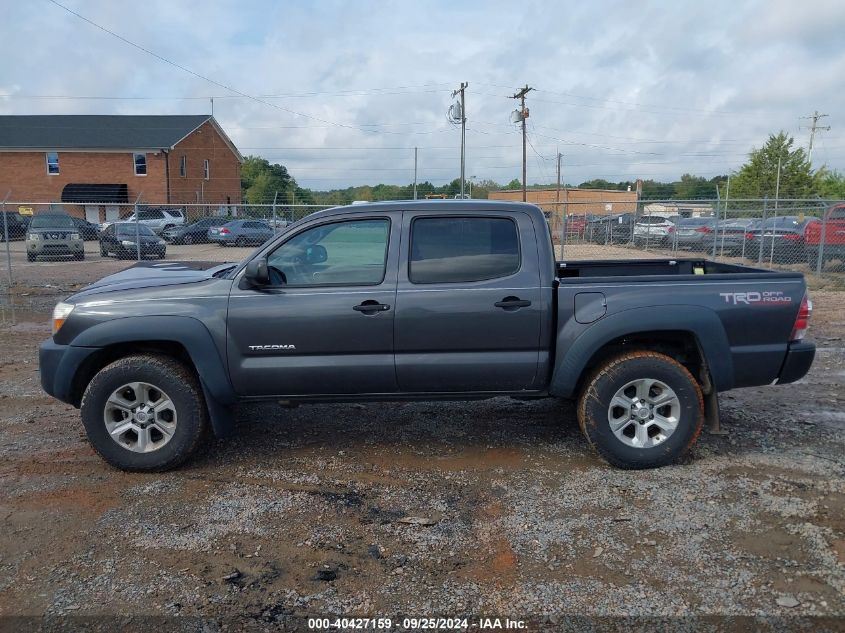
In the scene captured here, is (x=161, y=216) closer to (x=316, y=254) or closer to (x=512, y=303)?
(x=316, y=254)

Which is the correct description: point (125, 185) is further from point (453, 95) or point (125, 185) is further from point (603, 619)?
point (603, 619)

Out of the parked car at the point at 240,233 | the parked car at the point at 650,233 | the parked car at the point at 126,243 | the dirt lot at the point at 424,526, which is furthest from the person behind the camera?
the parked car at the point at 650,233

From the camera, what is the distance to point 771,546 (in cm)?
378

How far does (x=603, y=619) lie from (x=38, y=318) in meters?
11.0

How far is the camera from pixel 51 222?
20.9 metres

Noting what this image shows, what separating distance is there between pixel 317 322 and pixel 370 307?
1.22 ft

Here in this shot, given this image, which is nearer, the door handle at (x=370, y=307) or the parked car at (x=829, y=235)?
the door handle at (x=370, y=307)

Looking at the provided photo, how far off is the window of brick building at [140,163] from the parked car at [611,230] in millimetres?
28437

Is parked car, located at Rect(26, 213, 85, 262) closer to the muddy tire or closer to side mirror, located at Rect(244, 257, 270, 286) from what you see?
the muddy tire

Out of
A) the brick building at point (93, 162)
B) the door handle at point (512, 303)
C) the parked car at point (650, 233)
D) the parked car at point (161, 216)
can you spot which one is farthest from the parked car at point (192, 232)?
the door handle at point (512, 303)

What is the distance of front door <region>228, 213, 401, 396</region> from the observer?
185 inches

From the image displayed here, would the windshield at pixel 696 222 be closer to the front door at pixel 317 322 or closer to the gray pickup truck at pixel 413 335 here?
the gray pickup truck at pixel 413 335

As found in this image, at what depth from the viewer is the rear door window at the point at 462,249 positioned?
4.82 metres

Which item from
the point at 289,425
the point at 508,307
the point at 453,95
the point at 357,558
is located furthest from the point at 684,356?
the point at 453,95
